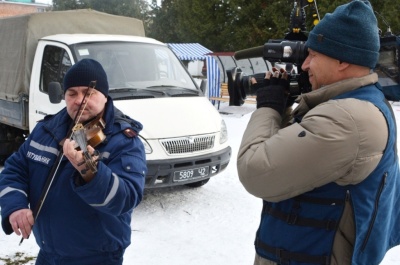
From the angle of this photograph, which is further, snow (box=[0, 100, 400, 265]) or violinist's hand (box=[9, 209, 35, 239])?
snow (box=[0, 100, 400, 265])

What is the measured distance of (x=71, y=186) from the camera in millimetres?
2047

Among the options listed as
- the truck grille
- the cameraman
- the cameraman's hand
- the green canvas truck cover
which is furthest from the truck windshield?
the cameraman

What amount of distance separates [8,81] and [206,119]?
334 cm

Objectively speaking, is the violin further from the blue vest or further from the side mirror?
the side mirror

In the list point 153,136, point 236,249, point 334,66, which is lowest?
point 236,249

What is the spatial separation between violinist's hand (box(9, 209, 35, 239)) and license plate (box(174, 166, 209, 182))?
310 cm

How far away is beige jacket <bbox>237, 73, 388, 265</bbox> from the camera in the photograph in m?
1.52

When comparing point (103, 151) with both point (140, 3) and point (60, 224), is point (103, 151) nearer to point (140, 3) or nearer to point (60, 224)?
point (60, 224)

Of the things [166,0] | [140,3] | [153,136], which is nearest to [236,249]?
[153,136]

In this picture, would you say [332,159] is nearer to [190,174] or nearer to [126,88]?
[190,174]

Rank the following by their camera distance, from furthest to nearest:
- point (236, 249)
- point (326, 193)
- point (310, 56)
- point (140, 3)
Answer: point (140, 3) < point (236, 249) < point (310, 56) < point (326, 193)

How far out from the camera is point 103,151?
210cm

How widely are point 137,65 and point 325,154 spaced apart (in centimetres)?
473

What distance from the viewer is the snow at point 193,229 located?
4.10 meters
